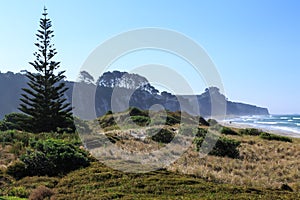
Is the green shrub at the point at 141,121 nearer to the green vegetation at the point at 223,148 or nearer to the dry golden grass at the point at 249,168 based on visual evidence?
the green vegetation at the point at 223,148

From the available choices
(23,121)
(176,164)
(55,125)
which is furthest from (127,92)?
(176,164)

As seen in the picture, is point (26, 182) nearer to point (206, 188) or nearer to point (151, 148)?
point (206, 188)

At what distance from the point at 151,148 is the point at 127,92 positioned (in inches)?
495

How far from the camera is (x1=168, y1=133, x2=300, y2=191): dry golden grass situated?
13.9m

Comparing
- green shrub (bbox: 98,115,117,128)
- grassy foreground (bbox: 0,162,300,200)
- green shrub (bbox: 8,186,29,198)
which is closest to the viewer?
grassy foreground (bbox: 0,162,300,200)

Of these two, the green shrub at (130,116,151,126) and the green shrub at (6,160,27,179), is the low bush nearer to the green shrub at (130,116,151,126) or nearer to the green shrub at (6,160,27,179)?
the green shrub at (6,160,27,179)

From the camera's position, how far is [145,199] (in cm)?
1004

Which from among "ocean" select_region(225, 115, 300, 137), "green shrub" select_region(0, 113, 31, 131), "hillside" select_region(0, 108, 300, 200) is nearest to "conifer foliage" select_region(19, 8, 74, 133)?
"green shrub" select_region(0, 113, 31, 131)

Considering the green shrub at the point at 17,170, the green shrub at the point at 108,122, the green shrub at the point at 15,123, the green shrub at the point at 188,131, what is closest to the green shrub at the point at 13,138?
the green shrub at the point at 17,170

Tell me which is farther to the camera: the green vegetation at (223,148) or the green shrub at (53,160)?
the green vegetation at (223,148)

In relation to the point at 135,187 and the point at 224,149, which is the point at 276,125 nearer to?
the point at 224,149

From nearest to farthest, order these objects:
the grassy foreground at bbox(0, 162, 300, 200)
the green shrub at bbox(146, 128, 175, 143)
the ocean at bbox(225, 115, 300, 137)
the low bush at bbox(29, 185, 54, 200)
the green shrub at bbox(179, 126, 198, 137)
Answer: the low bush at bbox(29, 185, 54, 200) < the grassy foreground at bbox(0, 162, 300, 200) < the green shrub at bbox(146, 128, 175, 143) < the green shrub at bbox(179, 126, 198, 137) < the ocean at bbox(225, 115, 300, 137)

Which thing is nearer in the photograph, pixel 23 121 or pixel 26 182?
pixel 26 182

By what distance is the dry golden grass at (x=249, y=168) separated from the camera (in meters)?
13.9
